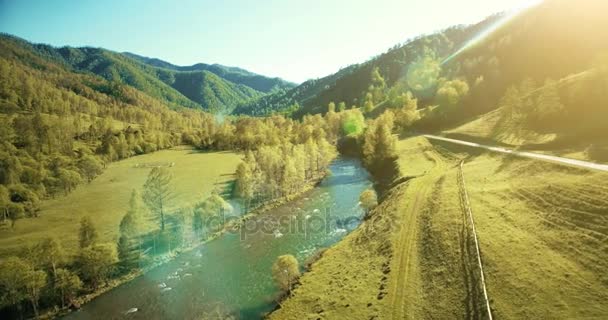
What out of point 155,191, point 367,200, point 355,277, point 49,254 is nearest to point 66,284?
point 49,254

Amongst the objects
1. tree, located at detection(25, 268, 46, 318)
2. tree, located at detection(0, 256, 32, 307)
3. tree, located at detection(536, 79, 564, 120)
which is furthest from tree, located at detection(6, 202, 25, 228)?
tree, located at detection(536, 79, 564, 120)

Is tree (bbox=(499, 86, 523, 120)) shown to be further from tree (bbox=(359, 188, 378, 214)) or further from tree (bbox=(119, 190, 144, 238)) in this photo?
tree (bbox=(119, 190, 144, 238))

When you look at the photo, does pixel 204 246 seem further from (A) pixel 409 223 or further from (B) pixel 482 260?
(B) pixel 482 260

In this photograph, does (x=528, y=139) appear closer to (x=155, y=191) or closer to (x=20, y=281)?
(x=155, y=191)

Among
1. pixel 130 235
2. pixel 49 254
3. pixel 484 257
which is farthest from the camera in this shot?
pixel 130 235

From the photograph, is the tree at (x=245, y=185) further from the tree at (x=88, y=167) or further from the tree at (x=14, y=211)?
the tree at (x=88, y=167)

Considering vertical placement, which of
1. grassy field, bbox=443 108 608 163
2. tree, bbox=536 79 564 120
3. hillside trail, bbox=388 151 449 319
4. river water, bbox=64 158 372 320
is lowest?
river water, bbox=64 158 372 320

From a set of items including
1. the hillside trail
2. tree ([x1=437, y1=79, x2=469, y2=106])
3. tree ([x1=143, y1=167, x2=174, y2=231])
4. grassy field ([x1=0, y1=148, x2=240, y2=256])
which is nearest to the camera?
the hillside trail

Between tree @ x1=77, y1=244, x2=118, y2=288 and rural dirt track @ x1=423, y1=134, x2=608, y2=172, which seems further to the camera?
tree @ x1=77, y1=244, x2=118, y2=288
